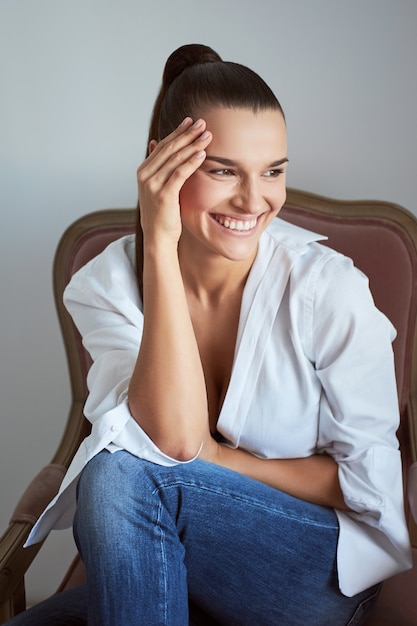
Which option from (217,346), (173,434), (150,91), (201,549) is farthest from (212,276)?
(150,91)

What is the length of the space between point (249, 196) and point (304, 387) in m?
0.32

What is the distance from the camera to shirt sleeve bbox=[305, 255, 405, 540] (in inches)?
48.6

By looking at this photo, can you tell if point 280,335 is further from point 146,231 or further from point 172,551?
point 172,551

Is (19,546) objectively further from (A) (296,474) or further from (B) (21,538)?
(A) (296,474)

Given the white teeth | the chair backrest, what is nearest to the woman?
the white teeth

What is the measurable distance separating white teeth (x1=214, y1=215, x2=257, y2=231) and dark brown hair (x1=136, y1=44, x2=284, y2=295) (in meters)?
0.16

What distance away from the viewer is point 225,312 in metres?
1.43

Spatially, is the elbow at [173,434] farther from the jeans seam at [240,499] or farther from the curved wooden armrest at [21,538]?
the curved wooden armrest at [21,538]

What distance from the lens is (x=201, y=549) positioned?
3.86ft

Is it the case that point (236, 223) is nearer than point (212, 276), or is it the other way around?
point (236, 223)

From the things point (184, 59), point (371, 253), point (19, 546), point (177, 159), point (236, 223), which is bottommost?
point (19, 546)

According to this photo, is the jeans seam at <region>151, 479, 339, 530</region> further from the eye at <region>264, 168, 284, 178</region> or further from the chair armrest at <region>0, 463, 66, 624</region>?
the eye at <region>264, 168, 284, 178</region>

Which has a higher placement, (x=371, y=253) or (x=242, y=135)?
(x=242, y=135)

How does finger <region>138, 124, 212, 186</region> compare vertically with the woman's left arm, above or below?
above
